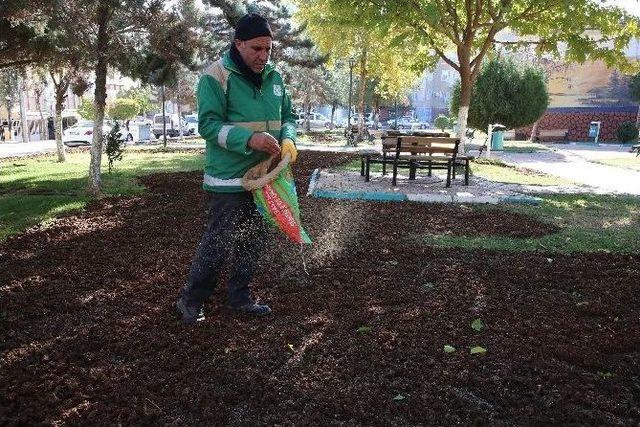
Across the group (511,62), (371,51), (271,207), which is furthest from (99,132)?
(511,62)

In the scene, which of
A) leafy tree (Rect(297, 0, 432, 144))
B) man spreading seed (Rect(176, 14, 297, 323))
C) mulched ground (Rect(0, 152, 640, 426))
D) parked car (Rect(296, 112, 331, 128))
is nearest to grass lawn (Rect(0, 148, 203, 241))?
mulched ground (Rect(0, 152, 640, 426))

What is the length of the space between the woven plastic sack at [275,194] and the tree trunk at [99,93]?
683 cm

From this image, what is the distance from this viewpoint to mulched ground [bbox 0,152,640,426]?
2748mm

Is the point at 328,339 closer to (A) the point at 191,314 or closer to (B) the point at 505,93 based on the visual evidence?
(A) the point at 191,314

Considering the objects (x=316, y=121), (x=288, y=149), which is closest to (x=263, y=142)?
(x=288, y=149)

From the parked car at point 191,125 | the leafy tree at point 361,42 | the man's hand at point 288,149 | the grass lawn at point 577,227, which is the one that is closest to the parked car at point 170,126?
the parked car at point 191,125

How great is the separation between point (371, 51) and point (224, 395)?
26.3 meters

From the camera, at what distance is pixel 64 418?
262cm

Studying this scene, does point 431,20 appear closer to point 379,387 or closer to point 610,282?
point 610,282

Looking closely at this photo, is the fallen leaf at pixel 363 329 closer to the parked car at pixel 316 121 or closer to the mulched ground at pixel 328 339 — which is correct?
the mulched ground at pixel 328 339

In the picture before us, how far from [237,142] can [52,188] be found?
8.59m

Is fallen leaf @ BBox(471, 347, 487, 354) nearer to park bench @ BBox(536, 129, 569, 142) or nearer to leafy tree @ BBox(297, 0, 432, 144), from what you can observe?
leafy tree @ BBox(297, 0, 432, 144)

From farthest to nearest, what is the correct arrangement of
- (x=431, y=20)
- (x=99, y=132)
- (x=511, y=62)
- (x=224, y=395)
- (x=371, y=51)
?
1. (x=511, y=62)
2. (x=371, y=51)
3. (x=431, y=20)
4. (x=99, y=132)
5. (x=224, y=395)

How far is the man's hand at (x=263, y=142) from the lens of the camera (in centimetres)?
329
